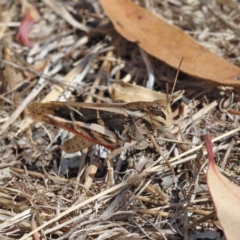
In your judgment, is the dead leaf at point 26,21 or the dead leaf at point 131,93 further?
the dead leaf at point 26,21

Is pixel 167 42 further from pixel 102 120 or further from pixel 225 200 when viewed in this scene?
pixel 225 200

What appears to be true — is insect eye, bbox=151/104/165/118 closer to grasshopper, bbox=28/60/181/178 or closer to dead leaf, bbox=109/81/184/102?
grasshopper, bbox=28/60/181/178

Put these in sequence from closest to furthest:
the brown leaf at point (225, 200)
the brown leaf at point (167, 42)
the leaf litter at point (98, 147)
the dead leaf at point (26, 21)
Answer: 1. the brown leaf at point (225, 200)
2. the leaf litter at point (98, 147)
3. the brown leaf at point (167, 42)
4. the dead leaf at point (26, 21)

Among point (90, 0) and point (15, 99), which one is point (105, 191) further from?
point (90, 0)

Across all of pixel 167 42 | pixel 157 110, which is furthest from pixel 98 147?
pixel 167 42

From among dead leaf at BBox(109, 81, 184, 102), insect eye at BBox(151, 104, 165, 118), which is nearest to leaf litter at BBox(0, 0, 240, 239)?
dead leaf at BBox(109, 81, 184, 102)

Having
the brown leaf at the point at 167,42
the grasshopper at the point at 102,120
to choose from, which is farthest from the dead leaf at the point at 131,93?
the grasshopper at the point at 102,120

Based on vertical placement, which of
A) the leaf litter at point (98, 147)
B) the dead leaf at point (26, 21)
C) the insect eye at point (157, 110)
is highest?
the insect eye at point (157, 110)

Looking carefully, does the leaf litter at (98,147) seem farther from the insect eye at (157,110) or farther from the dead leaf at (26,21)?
the insect eye at (157,110)
